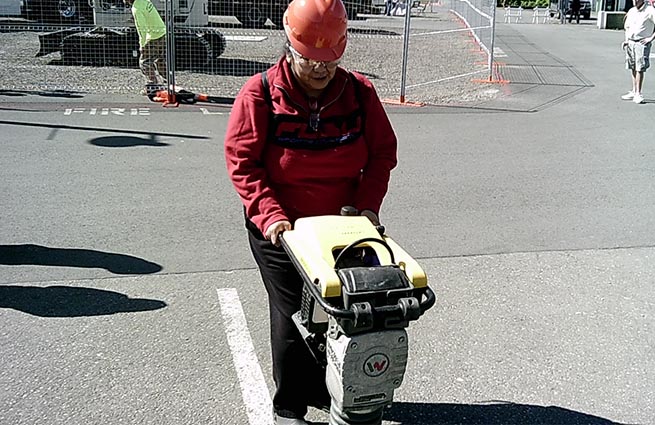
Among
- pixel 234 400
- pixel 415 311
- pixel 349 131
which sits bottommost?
pixel 234 400

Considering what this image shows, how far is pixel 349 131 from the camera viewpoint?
314 cm

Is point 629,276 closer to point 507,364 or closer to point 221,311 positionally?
point 507,364

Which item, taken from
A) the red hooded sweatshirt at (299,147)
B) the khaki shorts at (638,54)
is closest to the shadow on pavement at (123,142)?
the red hooded sweatshirt at (299,147)

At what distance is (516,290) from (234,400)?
2368mm

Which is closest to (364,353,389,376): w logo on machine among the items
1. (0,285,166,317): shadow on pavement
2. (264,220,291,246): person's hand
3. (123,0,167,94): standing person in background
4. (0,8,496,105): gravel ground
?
(264,220,291,246): person's hand

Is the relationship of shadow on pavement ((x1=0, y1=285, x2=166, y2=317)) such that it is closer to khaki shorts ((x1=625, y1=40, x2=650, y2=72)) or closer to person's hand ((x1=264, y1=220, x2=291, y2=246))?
person's hand ((x1=264, y1=220, x2=291, y2=246))

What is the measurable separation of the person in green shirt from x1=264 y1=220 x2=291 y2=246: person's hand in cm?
1079

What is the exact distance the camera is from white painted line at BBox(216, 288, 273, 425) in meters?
3.72

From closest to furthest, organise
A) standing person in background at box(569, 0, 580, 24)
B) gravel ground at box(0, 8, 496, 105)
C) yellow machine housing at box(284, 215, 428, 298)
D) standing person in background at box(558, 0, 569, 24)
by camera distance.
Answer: yellow machine housing at box(284, 215, 428, 298) → gravel ground at box(0, 8, 496, 105) → standing person in background at box(569, 0, 580, 24) → standing person in background at box(558, 0, 569, 24)

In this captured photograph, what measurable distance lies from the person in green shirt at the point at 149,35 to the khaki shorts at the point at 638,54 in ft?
27.0

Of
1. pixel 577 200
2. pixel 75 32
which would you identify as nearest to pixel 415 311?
pixel 577 200

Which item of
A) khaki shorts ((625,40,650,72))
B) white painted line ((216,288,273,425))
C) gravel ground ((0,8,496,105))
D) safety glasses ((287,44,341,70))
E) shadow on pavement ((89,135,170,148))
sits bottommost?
white painted line ((216,288,273,425))

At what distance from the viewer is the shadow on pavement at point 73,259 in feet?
18.1

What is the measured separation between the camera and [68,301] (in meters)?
4.91
